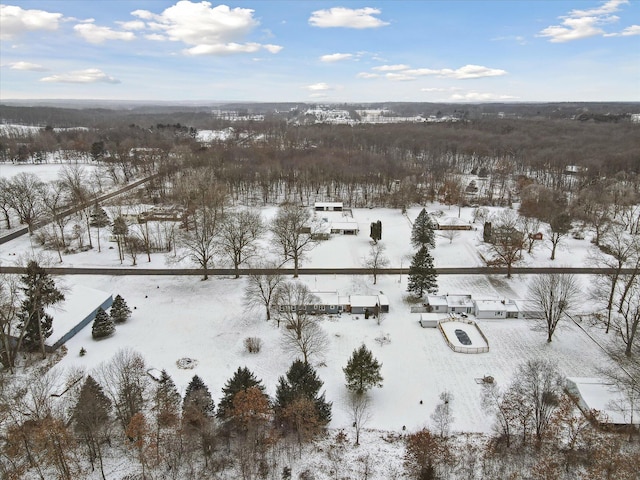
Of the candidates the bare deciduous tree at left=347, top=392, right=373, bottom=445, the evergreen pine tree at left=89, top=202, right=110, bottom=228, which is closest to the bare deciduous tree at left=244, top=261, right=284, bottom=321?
the bare deciduous tree at left=347, top=392, right=373, bottom=445

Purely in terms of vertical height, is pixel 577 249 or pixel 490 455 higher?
pixel 577 249

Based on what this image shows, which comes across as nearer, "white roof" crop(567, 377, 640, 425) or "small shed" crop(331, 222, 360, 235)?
"white roof" crop(567, 377, 640, 425)

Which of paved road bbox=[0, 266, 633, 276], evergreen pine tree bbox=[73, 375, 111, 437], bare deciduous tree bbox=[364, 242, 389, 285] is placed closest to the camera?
evergreen pine tree bbox=[73, 375, 111, 437]

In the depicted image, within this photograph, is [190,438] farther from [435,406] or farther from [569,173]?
[569,173]

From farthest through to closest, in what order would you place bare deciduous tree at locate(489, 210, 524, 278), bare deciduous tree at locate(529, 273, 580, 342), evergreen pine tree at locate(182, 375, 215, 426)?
bare deciduous tree at locate(489, 210, 524, 278) → bare deciduous tree at locate(529, 273, 580, 342) → evergreen pine tree at locate(182, 375, 215, 426)

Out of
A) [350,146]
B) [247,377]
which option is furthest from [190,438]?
[350,146]

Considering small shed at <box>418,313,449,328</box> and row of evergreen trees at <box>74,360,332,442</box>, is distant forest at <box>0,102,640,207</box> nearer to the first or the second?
small shed at <box>418,313,449,328</box>

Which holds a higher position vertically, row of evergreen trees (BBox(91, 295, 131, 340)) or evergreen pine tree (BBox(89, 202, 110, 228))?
evergreen pine tree (BBox(89, 202, 110, 228))

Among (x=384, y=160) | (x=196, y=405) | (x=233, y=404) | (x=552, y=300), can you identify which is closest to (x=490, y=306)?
(x=552, y=300)
